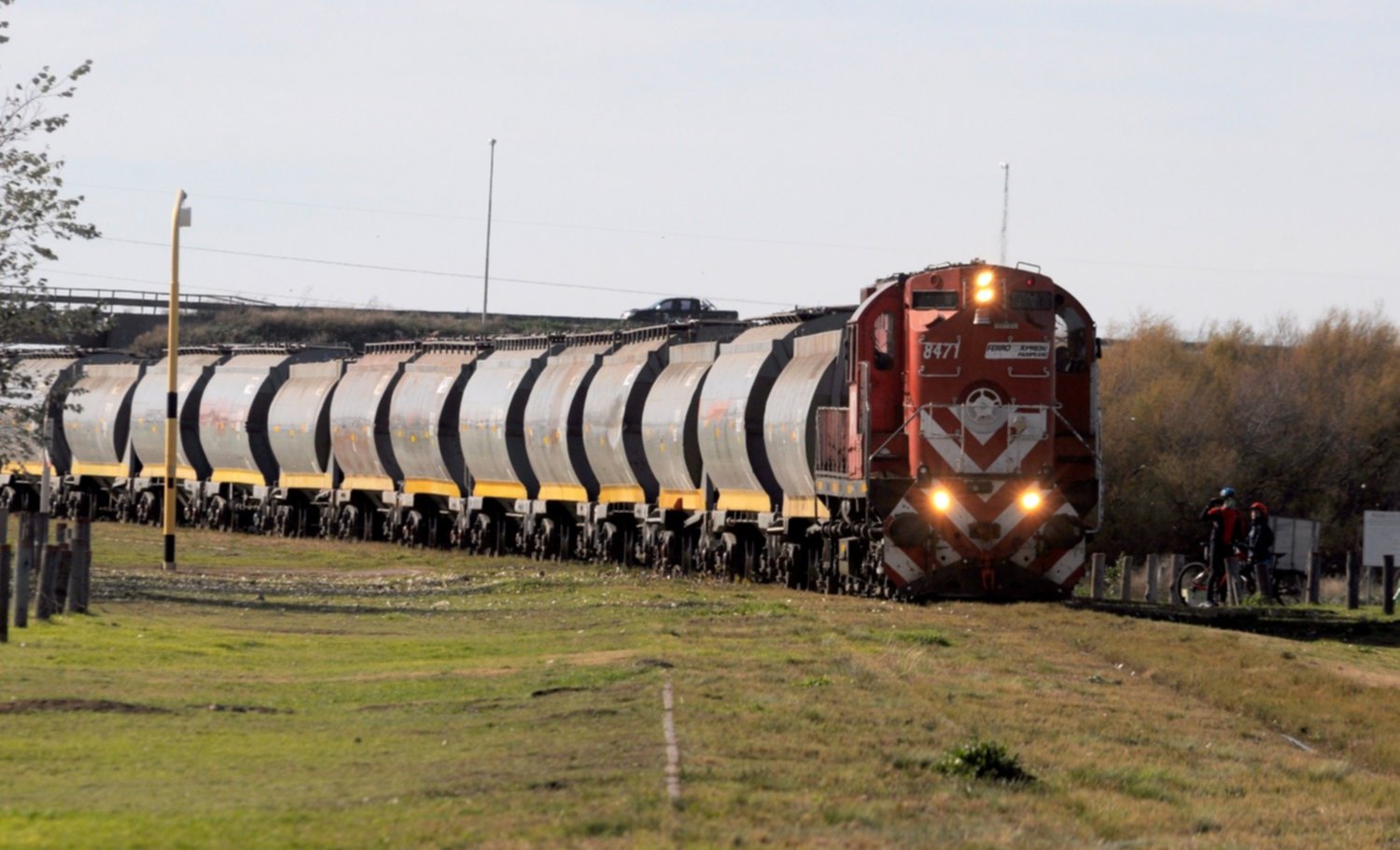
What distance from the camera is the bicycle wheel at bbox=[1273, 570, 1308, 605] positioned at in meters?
30.8

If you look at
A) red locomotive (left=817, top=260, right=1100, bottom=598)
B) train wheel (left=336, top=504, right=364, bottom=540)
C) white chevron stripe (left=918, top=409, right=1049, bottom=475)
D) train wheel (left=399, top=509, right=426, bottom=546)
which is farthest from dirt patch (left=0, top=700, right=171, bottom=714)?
train wheel (left=336, top=504, right=364, bottom=540)

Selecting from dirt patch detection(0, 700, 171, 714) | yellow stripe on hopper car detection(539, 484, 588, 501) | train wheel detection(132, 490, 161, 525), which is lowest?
train wheel detection(132, 490, 161, 525)

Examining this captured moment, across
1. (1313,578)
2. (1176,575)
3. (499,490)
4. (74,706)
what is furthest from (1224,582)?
(74,706)

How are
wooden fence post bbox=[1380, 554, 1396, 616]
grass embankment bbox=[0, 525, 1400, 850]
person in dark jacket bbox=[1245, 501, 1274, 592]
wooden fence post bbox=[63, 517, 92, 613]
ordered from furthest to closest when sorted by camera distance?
person in dark jacket bbox=[1245, 501, 1274, 592], wooden fence post bbox=[1380, 554, 1396, 616], wooden fence post bbox=[63, 517, 92, 613], grass embankment bbox=[0, 525, 1400, 850]

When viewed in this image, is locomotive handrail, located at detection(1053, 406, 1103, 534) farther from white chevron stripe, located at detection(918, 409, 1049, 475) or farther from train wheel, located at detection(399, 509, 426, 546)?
train wheel, located at detection(399, 509, 426, 546)

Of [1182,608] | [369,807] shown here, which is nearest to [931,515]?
[1182,608]

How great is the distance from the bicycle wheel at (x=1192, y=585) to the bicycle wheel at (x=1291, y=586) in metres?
1.09

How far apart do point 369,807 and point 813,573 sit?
18.1 meters

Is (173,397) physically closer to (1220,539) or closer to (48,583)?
(48,583)

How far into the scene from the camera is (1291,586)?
35.0 meters

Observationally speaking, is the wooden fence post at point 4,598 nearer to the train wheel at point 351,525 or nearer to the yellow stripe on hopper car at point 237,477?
the train wheel at point 351,525

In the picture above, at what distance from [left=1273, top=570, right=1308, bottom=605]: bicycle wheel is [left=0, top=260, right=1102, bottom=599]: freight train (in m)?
7.59

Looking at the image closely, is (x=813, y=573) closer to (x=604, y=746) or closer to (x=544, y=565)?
(x=544, y=565)

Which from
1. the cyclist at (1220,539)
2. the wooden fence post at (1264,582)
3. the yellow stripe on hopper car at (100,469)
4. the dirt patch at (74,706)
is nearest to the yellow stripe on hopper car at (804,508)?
the cyclist at (1220,539)
